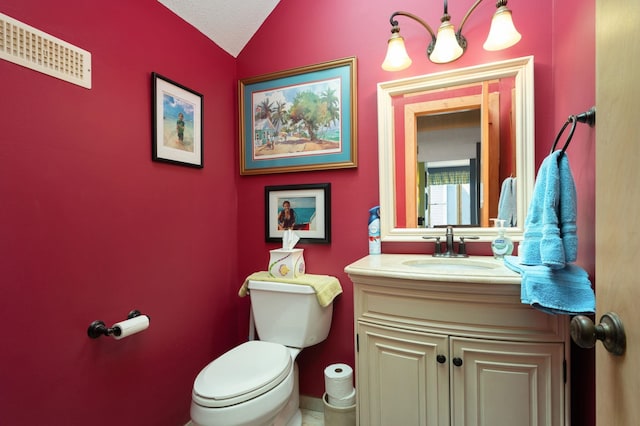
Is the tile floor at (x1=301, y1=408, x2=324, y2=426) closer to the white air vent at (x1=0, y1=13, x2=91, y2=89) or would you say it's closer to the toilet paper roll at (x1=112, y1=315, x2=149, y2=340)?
the toilet paper roll at (x1=112, y1=315, x2=149, y2=340)

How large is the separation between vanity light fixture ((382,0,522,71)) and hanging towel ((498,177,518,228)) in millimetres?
598

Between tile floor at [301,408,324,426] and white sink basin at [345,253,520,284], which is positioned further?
tile floor at [301,408,324,426]

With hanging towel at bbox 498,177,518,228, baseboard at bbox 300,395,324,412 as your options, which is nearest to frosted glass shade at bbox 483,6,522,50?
hanging towel at bbox 498,177,518,228

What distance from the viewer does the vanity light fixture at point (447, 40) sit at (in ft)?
4.12

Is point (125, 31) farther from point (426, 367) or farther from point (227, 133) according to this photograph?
point (426, 367)

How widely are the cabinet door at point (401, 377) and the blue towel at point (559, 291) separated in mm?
335

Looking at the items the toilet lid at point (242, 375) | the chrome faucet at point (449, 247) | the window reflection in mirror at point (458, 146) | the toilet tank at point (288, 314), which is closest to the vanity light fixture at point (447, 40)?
the window reflection in mirror at point (458, 146)

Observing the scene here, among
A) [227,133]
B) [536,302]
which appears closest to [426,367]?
[536,302]

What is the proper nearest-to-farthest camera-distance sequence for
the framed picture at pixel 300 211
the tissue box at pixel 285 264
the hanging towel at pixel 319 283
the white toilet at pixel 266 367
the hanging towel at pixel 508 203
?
the white toilet at pixel 266 367 < the hanging towel at pixel 508 203 < the hanging towel at pixel 319 283 < the tissue box at pixel 285 264 < the framed picture at pixel 300 211

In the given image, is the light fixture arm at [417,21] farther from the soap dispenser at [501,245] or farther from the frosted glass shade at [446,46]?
the soap dispenser at [501,245]

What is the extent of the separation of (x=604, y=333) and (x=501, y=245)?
34.9 inches

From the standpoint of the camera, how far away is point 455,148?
1.46 metres

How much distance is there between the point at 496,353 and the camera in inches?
39.9

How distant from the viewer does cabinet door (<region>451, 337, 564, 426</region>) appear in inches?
38.3
